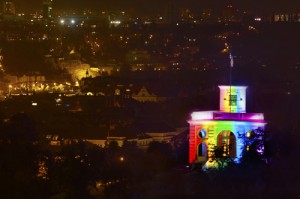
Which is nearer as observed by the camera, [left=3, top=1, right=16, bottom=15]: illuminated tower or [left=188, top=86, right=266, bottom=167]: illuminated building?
[left=188, top=86, right=266, bottom=167]: illuminated building

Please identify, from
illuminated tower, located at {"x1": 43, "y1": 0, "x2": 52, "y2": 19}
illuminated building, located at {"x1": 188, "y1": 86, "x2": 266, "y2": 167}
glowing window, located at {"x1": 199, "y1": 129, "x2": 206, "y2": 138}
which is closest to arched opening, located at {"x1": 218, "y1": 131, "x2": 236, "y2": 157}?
illuminated building, located at {"x1": 188, "y1": 86, "x2": 266, "y2": 167}

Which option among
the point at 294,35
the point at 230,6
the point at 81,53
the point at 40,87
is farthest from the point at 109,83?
the point at 230,6

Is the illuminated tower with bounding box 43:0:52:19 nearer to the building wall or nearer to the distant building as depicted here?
the distant building

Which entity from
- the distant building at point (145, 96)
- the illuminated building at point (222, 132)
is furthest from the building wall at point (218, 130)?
the distant building at point (145, 96)

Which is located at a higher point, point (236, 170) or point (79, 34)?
point (79, 34)

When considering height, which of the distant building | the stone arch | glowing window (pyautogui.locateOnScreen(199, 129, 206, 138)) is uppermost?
the distant building

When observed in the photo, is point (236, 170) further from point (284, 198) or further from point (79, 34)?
point (79, 34)

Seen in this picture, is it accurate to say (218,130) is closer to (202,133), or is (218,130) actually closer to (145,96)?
(202,133)

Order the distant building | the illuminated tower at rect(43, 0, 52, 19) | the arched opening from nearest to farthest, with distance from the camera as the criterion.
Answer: the arched opening, the distant building, the illuminated tower at rect(43, 0, 52, 19)

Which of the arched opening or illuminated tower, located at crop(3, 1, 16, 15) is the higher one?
illuminated tower, located at crop(3, 1, 16, 15)

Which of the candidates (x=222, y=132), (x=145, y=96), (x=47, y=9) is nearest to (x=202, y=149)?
(x=222, y=132)
